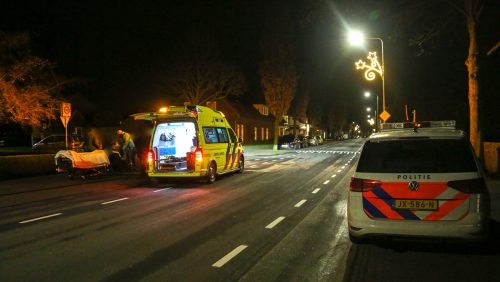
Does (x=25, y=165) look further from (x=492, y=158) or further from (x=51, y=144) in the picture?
(x=51, y=144)

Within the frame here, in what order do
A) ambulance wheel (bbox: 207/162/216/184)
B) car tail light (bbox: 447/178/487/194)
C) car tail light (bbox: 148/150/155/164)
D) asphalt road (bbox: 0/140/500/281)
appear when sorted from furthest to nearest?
ambulance wheel (bbox: 207/162/216/184) → car tail light (bbox: 148/150/155/164) → car tail light (bbox: 447/178/487/194) → asphalt road (bbox: 0/140/500/281)

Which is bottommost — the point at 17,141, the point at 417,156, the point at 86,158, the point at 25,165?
→ the point at 25,165

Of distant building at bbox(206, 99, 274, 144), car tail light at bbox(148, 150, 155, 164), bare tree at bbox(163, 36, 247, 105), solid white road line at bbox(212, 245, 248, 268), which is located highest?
bare tree at bbox(163, 36, 247, 105)

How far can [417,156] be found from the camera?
22.4ft

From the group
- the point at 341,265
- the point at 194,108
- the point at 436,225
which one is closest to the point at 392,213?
the point at 436,225

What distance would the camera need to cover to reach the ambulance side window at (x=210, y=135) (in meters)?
16.3

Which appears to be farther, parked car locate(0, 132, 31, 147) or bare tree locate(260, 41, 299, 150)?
parked car locate(0, 132, 31, 147)

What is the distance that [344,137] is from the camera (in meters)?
123

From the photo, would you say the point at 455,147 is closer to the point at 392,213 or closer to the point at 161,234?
the point at 392,213

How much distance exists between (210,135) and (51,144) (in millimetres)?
25863

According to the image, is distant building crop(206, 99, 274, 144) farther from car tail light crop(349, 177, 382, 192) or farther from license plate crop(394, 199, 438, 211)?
license plate crop(394, 199, 438, 211)

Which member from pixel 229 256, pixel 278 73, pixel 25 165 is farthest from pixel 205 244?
pixel 278 73

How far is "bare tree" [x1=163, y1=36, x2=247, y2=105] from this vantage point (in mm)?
41906

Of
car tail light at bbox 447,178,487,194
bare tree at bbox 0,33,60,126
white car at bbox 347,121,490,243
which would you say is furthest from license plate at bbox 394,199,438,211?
bare tree at bbox 0,33,60,126
